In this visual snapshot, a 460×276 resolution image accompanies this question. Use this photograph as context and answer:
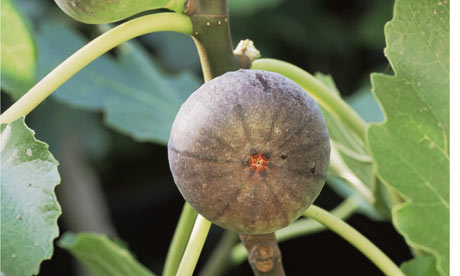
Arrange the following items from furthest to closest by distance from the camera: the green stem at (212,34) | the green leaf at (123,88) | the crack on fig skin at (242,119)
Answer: the green leaf at (123,88) < the green stem at (212,34) < the crack on fig skin at (242,119)

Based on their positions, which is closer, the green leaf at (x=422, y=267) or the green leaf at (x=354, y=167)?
the green leaf at (x=422, y=267)

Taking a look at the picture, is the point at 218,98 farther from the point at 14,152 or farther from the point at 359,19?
the point at 359,19

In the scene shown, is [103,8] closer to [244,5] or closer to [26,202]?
[26,202]

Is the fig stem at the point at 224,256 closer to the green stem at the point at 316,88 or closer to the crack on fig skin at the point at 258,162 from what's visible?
the green stem at the point at 316,88

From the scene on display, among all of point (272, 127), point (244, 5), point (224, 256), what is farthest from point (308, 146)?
point (244, 5)

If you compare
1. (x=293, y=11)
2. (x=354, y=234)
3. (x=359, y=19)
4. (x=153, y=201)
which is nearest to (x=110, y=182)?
(x=153, y=201)

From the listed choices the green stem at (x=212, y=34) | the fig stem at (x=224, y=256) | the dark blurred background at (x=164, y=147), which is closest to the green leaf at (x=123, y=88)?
the fig stem at (x=224, y=256)
